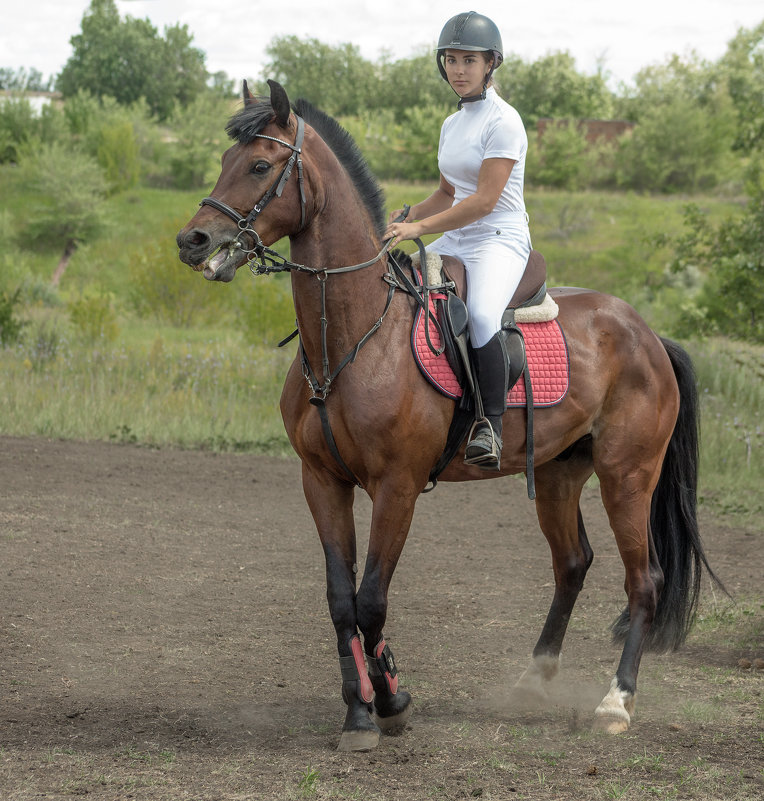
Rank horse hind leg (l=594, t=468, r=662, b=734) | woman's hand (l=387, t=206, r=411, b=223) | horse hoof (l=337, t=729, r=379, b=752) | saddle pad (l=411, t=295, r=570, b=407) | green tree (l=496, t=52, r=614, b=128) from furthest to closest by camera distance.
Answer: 1. green tree (l=496, t=52, r=614, b=128)
2. horse hind leg (l=594, t=468, r=662, b=734)
3. saddle pad (l=411, t=295, r=570, b=407)
4. woman's hand (l=387, t=206, r=411, b=223)
5. horse hoof (l=337, t=729, r=379, b=752)

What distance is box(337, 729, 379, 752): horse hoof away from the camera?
3939 millimetres

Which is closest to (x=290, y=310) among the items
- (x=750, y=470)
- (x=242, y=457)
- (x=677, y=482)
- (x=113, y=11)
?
(x=242, y=457)

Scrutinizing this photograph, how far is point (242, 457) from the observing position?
410 inches

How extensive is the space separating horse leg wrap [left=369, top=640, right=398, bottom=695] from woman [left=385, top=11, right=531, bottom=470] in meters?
0.93

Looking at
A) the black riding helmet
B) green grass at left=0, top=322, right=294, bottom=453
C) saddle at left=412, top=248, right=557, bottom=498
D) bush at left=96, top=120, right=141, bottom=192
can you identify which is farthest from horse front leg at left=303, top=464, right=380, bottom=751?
bush at left=96, top=120, right=141, bottom=192

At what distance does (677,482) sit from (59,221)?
37982mm

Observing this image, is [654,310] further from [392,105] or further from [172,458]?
[392,105]

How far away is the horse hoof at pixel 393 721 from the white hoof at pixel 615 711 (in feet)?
2.97

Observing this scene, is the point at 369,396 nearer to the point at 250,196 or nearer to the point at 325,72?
the point at 250,196

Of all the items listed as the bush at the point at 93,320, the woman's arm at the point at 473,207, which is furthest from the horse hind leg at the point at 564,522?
the bush at the point at 93,320

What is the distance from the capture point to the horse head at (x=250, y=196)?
356cm

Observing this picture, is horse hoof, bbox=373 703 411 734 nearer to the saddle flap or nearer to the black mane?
the saddle flap

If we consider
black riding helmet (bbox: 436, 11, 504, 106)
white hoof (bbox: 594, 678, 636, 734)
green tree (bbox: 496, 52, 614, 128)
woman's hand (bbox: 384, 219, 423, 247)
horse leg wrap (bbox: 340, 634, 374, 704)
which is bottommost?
white hoof (bbox: 594, 678, 636, 734)

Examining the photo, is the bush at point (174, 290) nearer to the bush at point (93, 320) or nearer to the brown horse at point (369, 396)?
the bush at point (93, 320)
